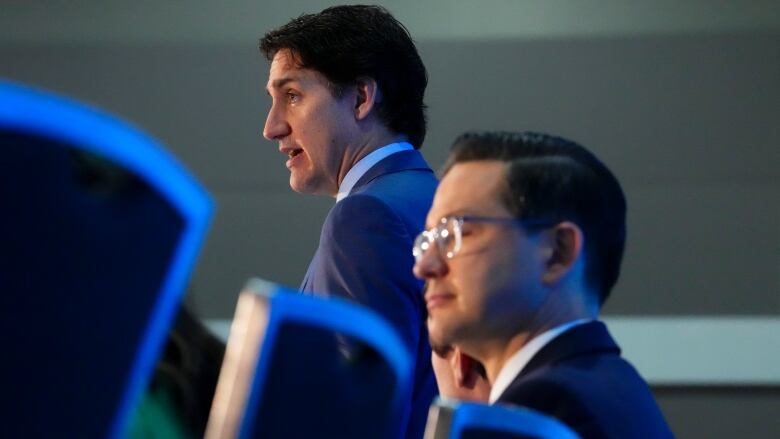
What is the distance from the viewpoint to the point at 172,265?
1.99 ft

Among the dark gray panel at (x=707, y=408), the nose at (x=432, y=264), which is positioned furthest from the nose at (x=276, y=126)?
the dark gray panel at (x=707, y=408)

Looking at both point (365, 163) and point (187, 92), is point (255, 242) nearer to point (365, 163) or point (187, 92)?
point (187, 92)

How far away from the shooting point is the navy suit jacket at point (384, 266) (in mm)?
1980

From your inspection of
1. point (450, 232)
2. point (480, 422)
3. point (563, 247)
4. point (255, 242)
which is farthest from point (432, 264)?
point (255, 242)

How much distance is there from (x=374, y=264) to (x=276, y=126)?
1.60 feet

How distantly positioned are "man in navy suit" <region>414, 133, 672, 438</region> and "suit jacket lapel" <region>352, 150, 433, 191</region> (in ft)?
2.09

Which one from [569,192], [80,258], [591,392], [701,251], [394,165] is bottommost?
[80,258]

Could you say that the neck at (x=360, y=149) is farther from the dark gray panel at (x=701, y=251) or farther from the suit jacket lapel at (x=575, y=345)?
the dark gray panel at (x=701, y=251)

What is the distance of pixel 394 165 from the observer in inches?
88.1

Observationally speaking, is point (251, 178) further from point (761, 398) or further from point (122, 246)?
point (122, 246)

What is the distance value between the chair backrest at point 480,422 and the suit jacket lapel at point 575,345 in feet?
1.74

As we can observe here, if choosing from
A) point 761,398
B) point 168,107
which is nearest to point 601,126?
point 761,398

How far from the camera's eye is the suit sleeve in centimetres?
198

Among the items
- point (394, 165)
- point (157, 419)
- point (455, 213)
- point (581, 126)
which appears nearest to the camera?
point (157, 419)
